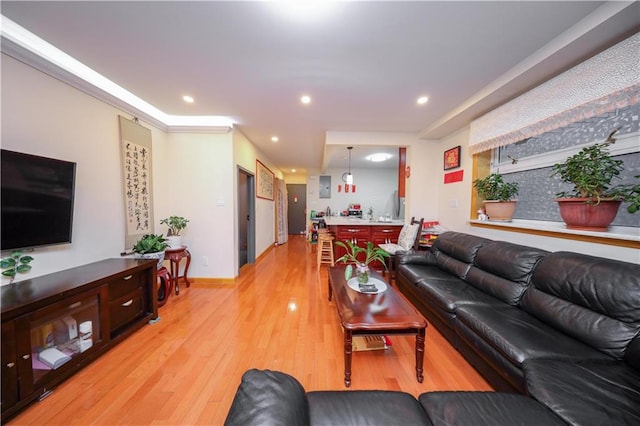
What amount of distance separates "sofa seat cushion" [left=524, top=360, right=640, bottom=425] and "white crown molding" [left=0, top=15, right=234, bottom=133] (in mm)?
3766

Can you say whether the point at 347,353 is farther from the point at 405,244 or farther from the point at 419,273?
the point at 405,244

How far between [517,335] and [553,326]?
385 mm

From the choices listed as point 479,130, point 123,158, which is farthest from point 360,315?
point 123,158

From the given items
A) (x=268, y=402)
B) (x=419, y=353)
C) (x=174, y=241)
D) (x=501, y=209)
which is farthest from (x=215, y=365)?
(x=501, y=209)

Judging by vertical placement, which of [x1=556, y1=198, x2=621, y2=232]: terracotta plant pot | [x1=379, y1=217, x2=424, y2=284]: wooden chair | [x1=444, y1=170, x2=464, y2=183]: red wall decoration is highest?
[x1=444, y1=170, x2=464, y2=183]: red wall decoration

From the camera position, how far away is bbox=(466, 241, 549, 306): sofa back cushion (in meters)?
1.81

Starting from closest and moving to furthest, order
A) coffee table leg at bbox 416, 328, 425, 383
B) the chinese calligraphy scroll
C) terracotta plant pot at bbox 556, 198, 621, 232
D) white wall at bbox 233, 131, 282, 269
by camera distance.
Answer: coffee table leg at bbox 416, 328, 425, 383, terracotta plant pot at bbox 556, 198, 621, 232, the chinese calligraphy scroll, white wall at bbox 233, 131, 282, 269

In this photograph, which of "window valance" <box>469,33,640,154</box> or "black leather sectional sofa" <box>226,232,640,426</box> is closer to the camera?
"black leather sectional sofa" <box>226,232,640,426</box>

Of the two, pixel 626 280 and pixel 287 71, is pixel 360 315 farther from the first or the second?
pixel 287 71

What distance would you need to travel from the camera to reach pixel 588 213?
5.50 feet

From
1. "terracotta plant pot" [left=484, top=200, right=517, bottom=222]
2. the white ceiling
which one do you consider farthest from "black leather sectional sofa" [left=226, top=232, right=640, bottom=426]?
the white ceiling

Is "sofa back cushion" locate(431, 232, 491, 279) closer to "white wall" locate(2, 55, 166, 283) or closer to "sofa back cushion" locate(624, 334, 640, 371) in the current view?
"sofa back cushion" locate(624, 334, 640, 371)

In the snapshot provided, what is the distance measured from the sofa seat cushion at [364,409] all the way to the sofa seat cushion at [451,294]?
1.19 meters

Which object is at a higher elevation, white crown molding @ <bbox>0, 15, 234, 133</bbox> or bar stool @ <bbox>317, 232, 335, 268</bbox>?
white crown molding @ <bbox>0, 15, 234, 133</bbox>
